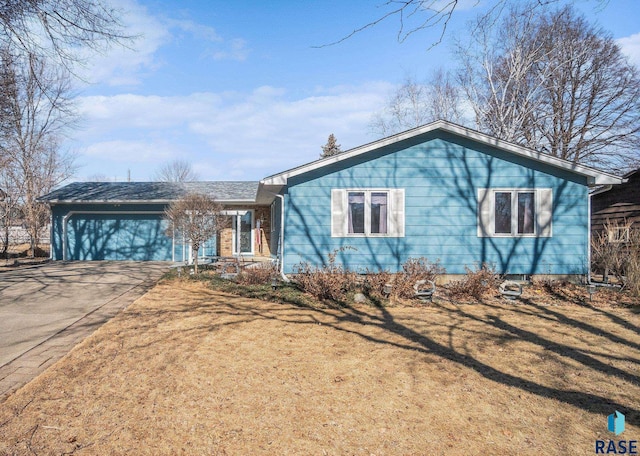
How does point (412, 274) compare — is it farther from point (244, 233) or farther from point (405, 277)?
point (244, 233)

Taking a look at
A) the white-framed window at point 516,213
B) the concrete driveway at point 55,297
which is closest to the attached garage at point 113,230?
the concrete driveway at point 55,297

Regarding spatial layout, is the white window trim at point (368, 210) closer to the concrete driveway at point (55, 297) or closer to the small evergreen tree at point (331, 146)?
the concrete driveway at point (55, 297)

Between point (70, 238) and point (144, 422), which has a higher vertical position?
point (70, 238)

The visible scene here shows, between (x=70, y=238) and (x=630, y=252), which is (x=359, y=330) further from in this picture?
(x=70, y=238)

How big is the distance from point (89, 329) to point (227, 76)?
991 centimetres

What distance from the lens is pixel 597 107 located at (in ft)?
69.5

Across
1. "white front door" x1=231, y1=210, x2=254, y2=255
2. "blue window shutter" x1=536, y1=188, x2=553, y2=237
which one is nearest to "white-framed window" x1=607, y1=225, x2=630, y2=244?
"blue window shutter" x1=536, y1=188, x2=553, y2=237

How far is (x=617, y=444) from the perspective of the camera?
3.18 meters

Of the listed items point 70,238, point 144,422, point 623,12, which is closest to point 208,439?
point 144,422

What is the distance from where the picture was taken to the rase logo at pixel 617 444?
10.2 feet

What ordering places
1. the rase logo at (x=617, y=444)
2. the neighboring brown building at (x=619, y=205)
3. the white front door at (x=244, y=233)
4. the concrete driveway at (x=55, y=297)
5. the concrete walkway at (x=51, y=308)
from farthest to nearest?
the white front door at (x=244, y=233)
the neighboring brown building at (x=619, y=205)
the concrete driveway at (x=55, y=297)
the concrete walkway at (x=51, y=308)
the rase logo at (x=617, y=444)

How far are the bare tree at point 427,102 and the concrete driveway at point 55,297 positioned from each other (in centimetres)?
1884

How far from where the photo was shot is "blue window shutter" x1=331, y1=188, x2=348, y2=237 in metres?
10.3

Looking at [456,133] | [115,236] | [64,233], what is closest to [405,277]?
[456,133]
